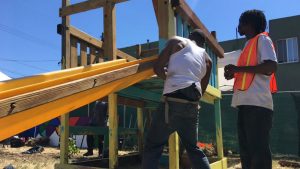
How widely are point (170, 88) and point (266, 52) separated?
0.85 metres

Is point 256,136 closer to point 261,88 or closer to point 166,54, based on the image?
point 261,88

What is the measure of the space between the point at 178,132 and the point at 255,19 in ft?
3.95

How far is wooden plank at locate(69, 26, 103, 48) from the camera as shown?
5121 millimetres

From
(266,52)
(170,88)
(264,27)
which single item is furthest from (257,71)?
(170,88)

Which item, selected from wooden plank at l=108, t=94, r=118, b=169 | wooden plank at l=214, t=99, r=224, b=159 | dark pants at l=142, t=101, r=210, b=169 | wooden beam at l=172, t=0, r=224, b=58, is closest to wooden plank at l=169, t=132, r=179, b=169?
dark pants at l=142, t=101, r=210, b=169

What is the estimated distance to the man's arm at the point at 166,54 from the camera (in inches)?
127

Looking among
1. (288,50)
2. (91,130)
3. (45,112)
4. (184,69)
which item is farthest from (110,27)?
(288,50)

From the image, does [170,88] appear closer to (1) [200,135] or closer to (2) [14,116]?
(2) [14,116]

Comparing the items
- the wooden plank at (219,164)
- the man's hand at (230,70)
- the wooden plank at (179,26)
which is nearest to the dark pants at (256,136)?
the man's hand at (230,70)

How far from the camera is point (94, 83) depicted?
8.04 feet

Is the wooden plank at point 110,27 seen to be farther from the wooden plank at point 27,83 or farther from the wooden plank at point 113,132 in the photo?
the wooden plank at point 27,83

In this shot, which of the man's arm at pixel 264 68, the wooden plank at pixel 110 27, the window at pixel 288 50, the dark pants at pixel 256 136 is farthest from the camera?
the window at pixel 288 50

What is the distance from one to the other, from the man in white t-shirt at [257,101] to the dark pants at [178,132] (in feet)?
1.25

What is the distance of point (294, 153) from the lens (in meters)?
9.97
